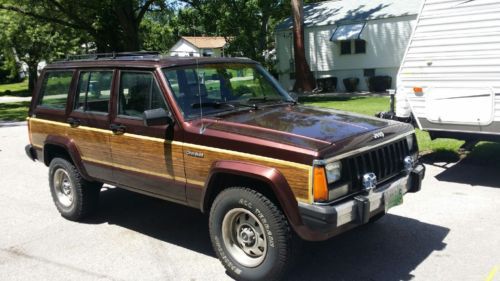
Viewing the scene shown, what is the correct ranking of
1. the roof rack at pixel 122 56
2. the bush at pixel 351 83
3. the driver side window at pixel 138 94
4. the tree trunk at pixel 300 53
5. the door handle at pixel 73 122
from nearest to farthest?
the driver side window at pixel 138 94, the roof rack at pixel 122 56, the door handle at pixel 73 122, the tree trunk at pixel 300 53, the bush at pixel 351 83

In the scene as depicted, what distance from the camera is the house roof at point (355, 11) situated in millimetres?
25748

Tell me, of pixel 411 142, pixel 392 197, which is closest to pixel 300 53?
pixel 411 142

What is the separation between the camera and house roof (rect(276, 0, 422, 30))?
25.7 metres

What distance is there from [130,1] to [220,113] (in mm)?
21548

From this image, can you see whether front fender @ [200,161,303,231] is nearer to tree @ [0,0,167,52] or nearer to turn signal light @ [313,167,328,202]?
turn signal light @ [313,167,328,202]

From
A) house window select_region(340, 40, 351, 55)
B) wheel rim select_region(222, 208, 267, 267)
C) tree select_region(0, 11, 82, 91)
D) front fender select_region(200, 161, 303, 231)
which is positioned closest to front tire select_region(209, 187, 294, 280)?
wheel rim select_region(222, 208, 267, 267)

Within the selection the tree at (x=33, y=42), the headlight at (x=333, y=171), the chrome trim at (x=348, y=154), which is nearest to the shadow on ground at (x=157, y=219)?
the headlight at (x=333, y=171)

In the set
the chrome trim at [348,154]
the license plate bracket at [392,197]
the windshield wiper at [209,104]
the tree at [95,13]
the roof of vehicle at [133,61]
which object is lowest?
the license plate bracket at [392,197]

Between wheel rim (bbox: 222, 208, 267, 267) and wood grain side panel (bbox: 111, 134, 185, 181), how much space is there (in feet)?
2.16

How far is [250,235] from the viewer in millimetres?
4535

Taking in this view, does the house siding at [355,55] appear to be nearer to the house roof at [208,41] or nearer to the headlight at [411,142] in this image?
the house roof at [208,41]

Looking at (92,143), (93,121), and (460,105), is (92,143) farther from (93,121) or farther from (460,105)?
(460,105)

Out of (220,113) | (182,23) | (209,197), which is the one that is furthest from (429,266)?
(182,23)

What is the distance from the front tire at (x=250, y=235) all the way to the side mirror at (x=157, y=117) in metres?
0.86
